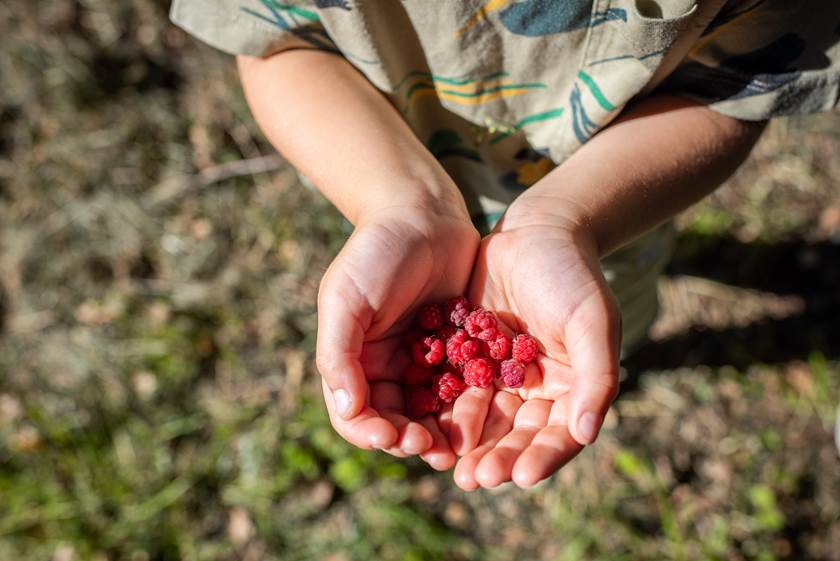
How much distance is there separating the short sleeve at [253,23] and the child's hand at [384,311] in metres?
0.51

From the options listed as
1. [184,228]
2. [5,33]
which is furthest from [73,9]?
[184,228]

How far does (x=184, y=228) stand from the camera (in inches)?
141

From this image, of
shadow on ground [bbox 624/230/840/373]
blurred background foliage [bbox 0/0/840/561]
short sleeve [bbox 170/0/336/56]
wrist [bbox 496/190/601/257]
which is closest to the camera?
wrist [bbox 496/190/601/257]

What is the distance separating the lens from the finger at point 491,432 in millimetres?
1446

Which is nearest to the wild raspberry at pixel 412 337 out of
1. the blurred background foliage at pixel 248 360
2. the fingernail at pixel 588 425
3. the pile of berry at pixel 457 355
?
the pile of berry at pixel 457 355

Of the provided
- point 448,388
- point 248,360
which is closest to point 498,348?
point 448,388

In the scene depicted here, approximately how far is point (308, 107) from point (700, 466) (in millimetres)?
2266

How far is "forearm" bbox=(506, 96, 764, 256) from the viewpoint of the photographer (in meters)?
1.68

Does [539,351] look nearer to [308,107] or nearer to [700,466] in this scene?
[308,107]

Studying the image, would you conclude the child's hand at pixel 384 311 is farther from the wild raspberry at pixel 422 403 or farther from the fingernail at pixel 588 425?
the fingernail at pixel 588 425

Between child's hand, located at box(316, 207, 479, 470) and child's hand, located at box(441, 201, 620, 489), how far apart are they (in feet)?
0.24

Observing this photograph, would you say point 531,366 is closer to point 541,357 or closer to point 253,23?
point 541,357

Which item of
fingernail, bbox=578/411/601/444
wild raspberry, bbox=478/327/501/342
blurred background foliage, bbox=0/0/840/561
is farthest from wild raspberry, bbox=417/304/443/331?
blurred background foliage, bbox=0/0/840/561

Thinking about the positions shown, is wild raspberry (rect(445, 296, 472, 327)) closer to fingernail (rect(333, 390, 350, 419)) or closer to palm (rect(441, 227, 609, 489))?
palm (rect(441, 227, 609, 489))
